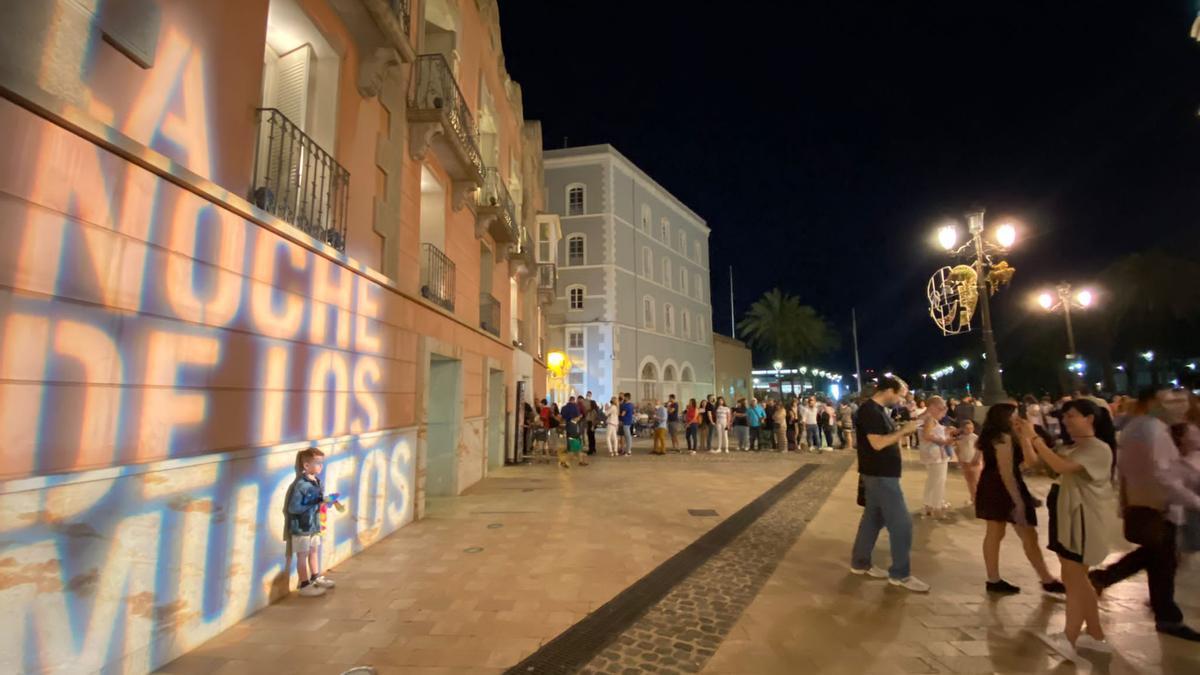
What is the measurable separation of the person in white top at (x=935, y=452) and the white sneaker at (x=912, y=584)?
3.26 metres

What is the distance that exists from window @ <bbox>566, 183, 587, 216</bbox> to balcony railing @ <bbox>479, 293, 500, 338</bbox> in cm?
2168

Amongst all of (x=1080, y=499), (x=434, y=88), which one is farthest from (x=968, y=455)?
(x=434, y=88)

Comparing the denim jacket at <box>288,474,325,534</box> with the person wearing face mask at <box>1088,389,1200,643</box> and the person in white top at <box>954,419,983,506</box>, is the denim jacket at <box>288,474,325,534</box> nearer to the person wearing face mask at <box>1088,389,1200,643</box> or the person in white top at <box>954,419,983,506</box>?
the person wearing face mask at <box>1088,389,1200,643</box>

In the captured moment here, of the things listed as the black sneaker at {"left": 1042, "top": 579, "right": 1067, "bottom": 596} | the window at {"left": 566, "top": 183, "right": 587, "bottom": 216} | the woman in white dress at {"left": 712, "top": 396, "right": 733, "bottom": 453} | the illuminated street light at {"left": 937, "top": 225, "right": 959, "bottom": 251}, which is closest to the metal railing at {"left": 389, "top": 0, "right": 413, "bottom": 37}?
the black sneaker at {"left": 1042, "top": 579, "right": 1067, "bottom": 596}

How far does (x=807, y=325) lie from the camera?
159ft

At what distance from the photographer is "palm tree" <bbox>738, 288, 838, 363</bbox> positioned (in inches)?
1893

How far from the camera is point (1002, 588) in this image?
15.4ft

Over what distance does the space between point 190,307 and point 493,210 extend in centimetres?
815

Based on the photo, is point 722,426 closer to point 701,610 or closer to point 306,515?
A: point 701,610

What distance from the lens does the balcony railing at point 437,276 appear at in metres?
8.58

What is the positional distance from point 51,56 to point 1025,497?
7.86 m

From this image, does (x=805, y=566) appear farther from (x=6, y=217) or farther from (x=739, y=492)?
(x=6, y=217)

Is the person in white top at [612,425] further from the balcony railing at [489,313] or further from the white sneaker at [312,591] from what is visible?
the white sneaker at [312,591]

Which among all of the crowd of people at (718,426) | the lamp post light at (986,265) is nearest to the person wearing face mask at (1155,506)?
the lamp post light at (986,265)
